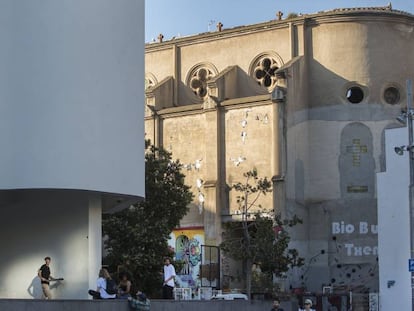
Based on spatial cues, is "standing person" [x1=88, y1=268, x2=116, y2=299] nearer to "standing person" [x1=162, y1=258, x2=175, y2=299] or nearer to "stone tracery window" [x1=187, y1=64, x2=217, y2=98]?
"standing person" [x1=162, y1=258, x2=175, y2=299]

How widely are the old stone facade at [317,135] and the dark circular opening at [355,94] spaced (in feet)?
0.20

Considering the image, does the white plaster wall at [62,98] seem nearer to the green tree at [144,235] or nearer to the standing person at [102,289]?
the standing person at [102,289]

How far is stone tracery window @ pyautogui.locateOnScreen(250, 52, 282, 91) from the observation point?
189 ft

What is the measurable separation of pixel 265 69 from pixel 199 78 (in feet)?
17.3

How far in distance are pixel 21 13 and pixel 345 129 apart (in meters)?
33.8

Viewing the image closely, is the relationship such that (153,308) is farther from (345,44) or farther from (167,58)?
(167,58)

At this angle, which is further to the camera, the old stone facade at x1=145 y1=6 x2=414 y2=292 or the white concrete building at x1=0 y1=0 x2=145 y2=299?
the old stone facade at x1=145 y1=6 x2=414 y2=292

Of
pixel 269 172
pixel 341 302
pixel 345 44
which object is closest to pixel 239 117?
pixel 269 172

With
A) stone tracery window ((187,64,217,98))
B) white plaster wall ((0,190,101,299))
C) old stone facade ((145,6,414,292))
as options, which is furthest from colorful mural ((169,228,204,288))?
white plaster wall ((0,190,101,299))

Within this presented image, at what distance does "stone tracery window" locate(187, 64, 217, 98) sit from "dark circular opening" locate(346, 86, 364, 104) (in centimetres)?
1020

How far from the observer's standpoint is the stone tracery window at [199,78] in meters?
60.7

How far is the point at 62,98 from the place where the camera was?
23.1m

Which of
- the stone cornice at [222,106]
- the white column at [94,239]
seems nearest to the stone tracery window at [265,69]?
the stone cornice at [222,106]

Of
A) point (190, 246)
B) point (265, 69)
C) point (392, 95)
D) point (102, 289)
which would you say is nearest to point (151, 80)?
point (265, 69)
